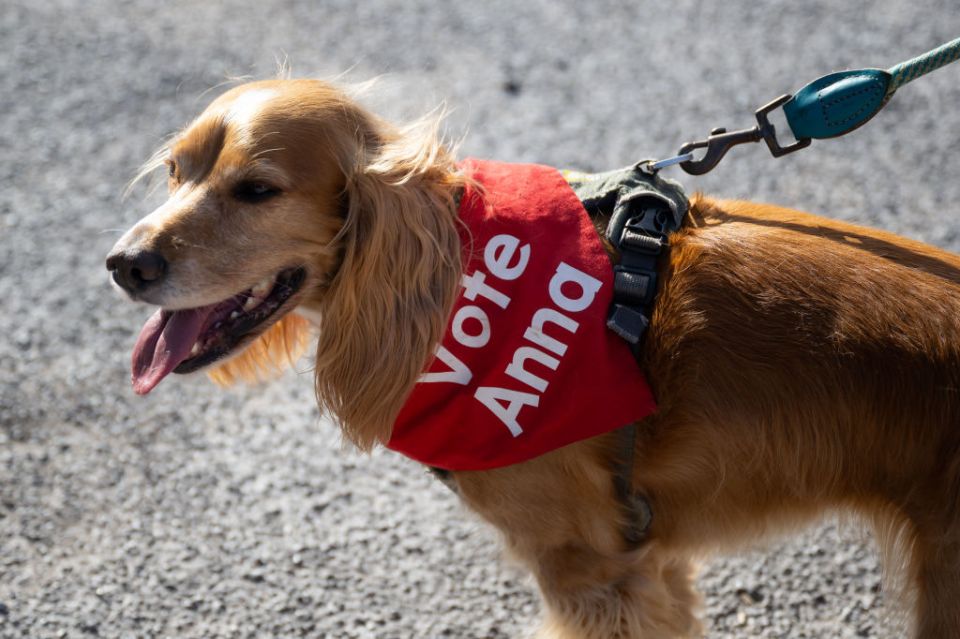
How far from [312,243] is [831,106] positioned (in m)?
1.46

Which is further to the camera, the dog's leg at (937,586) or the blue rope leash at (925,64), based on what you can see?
the blue rope leash at (925,64)

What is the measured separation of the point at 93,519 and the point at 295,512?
2.48ft

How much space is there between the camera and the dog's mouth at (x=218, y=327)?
2.40 meters

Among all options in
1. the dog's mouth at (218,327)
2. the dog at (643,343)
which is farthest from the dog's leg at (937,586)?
the dog's mouth at (218,327)

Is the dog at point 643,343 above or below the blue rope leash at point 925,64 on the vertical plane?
below

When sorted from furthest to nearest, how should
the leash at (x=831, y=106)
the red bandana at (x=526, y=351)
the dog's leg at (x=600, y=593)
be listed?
the dog's leg at (x=600, y=593) < the leash at (x=831, y=106) < the red bandana at (x=526, y=351)

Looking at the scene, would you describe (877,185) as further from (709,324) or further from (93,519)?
(93,519)

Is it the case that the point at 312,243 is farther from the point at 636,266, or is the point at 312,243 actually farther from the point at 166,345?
the point at 636,266

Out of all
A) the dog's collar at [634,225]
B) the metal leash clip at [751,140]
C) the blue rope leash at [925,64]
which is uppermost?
the blue rope leash at [925,64]

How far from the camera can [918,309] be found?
2.16 m

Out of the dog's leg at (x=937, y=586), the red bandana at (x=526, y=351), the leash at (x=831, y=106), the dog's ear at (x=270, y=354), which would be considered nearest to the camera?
the dog's leg at (x=937, y=586)

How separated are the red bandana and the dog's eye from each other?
1.72 ft

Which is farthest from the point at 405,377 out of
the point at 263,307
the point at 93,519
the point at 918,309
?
the point at 93,519

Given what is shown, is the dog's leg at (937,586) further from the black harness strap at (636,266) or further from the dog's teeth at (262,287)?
the dog's teeth at (262,287)
